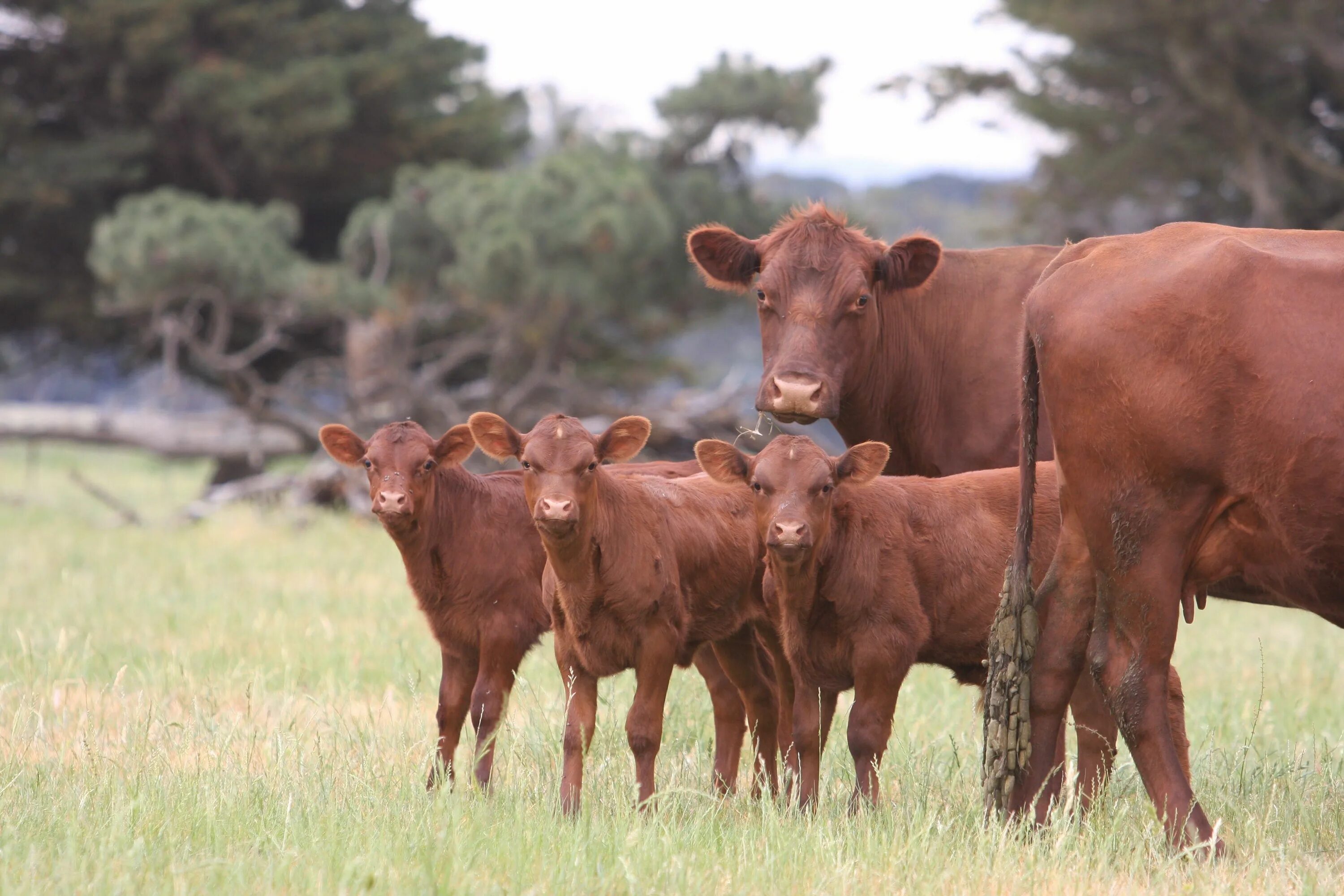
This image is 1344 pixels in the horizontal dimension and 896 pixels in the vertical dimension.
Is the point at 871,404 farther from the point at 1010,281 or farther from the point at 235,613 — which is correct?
the point at 235,613

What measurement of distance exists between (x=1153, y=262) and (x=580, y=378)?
12940 mm

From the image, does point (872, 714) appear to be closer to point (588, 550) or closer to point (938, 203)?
point (588, 550)

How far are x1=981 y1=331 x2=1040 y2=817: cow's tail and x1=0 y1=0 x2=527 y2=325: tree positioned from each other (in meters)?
12.9

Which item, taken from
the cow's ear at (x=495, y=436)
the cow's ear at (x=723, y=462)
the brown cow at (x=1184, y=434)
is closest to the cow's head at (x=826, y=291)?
the cow's ear at (x=723, y=462)

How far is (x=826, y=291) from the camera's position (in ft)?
19.3

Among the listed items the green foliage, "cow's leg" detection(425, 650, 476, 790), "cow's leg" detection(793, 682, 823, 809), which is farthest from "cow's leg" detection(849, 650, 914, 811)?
the green foliage

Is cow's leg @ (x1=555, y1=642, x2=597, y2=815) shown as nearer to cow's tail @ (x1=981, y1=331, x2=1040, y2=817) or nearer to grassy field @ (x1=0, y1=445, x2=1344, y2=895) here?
grassy field @ (x1=0, y1=445, x2=1344, y2=895)

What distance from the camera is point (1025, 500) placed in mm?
4961

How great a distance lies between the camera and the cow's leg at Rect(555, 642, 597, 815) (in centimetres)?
494

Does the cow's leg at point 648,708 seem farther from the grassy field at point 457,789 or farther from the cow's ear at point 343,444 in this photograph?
the cow's ear at point 343,444

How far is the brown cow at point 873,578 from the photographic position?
4988 mm

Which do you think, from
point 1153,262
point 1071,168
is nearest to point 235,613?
point 1153,262

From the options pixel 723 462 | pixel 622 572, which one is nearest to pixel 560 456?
pixel 622 572

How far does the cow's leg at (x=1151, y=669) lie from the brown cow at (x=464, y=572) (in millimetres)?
1626
